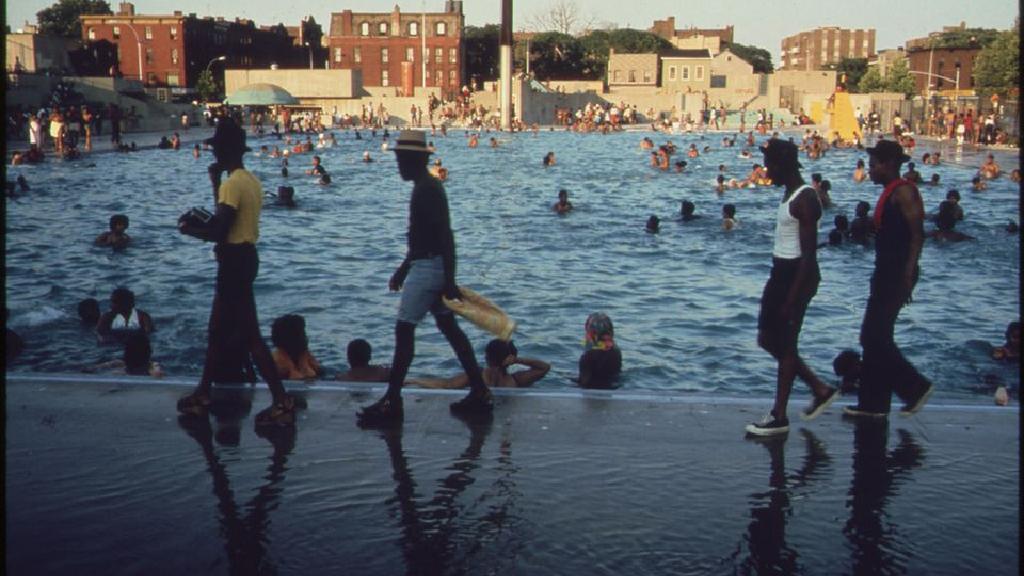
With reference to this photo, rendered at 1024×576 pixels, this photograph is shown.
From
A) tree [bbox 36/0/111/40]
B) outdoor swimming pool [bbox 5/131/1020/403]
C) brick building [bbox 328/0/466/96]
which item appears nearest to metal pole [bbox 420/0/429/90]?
brick building [bbox 328/0/466/96]

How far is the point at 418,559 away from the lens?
4.33 metres

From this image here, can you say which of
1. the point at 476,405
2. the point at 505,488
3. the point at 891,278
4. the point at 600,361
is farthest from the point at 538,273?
the point at 505,488

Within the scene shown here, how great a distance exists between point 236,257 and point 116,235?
15.4 meters

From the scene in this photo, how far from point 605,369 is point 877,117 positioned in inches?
2459

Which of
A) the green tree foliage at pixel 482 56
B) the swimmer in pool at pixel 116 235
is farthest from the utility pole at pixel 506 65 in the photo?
the swimmer in pool at pixel 116 235

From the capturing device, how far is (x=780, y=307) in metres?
5.88

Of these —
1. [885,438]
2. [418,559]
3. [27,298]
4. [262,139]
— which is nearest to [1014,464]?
[885,438]

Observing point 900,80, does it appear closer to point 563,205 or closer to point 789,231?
point 563,205

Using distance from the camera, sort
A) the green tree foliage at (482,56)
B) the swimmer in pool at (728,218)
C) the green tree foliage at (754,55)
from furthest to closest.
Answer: the green tree foliage at (754,55)
the green tree foliage at (482,56)
the swimmer in pool at (728,218)

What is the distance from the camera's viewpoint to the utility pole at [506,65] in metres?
77.0

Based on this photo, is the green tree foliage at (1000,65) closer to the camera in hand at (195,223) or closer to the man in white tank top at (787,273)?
the man in white tank top at (787,273)

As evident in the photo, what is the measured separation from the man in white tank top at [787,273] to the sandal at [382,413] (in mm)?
2146

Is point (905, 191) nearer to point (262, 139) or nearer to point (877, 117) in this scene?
point (262, 139)

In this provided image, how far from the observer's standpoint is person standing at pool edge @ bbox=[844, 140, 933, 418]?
229 inches
